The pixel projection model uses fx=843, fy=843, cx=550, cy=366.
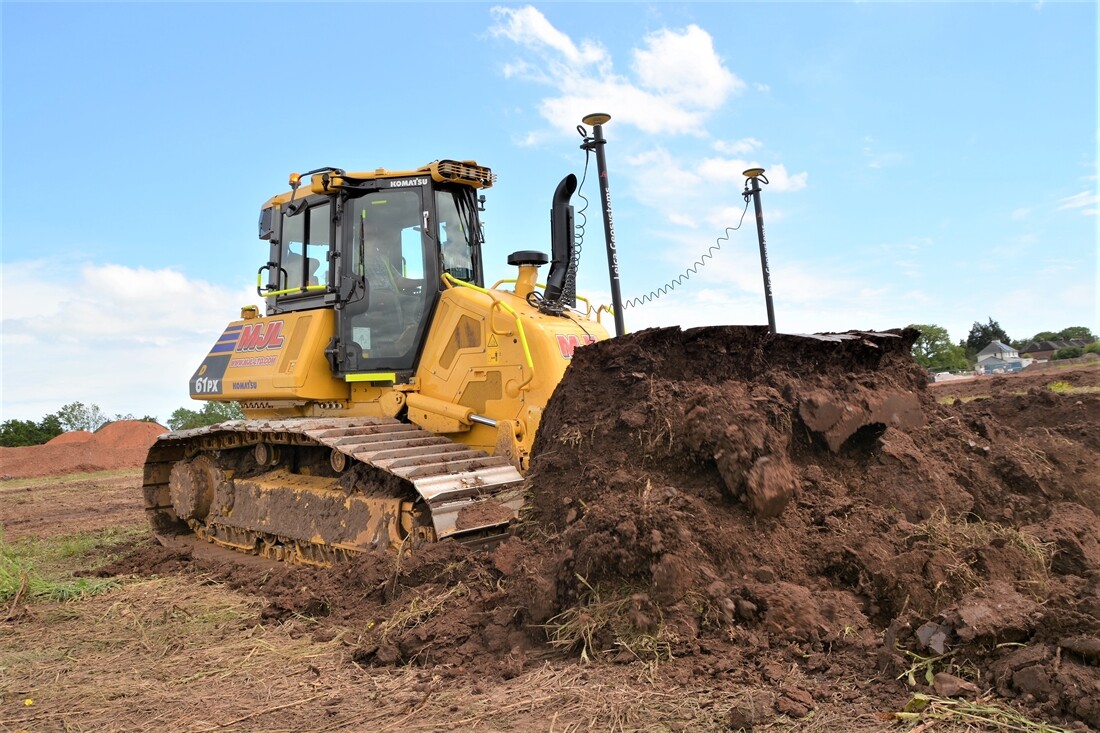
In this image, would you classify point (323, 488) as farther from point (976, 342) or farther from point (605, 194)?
point (976, 342)

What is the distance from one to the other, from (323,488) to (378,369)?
118cm

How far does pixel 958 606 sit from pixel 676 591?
1235mm

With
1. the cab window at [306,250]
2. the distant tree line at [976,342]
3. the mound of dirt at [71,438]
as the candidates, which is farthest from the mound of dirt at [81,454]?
the distant tree line at [976,342]

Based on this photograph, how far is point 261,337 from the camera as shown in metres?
8.60

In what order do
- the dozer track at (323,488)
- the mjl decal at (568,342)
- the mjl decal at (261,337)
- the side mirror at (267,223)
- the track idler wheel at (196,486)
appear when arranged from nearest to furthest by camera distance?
the dozer track at (323,488) → the mjl decal at (568,342) → the mjl decal at (261,337) → the side mirror at (267,223) → the track idler wheel at (196,486)

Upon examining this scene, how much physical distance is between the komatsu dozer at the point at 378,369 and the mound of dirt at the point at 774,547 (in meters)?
0.79

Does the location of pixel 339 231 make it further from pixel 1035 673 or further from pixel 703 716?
pixel 1035 673

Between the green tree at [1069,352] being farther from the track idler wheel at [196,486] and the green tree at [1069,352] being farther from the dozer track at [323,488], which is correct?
the track idler wheel at [196,486]

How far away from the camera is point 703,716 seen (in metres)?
3.39

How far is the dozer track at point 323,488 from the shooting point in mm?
6027

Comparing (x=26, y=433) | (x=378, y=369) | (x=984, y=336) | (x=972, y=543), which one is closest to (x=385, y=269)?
(x=378, y=369)

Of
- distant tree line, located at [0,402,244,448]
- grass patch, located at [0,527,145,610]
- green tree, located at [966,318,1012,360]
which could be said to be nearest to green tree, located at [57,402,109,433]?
distant tree line, located at [0,402,244,448]

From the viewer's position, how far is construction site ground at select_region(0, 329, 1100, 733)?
3.46 meters

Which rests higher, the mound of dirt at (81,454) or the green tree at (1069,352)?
the green tree at (1069,352)
